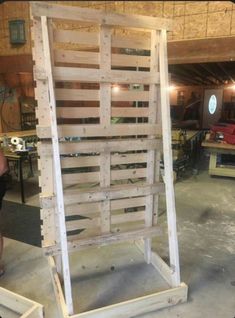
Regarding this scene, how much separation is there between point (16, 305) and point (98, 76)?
6.03 ft

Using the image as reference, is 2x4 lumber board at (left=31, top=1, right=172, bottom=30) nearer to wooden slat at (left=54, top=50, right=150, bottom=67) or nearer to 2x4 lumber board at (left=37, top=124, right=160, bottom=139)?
wooden slat at (left=54, top=50, right=150, bottom=67)

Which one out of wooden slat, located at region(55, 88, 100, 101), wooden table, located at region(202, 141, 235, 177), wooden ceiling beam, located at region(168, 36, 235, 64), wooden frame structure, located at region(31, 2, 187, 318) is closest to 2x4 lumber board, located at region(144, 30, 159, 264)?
wooden frame structure, located at region(31, 2, 187, 318)

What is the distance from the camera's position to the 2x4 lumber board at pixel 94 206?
2282mm

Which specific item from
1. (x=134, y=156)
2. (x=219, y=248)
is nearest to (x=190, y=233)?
(x=219, y=248)

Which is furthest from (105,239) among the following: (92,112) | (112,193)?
(92,112)

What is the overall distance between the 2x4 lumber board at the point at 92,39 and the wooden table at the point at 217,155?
366 centimetres

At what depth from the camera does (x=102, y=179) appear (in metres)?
2.31

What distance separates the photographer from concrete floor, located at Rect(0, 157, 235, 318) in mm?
2248

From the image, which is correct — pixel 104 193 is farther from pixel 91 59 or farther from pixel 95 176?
pixel 91 59

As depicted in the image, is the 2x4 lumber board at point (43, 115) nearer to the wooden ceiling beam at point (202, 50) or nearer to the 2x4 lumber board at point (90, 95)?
the 2x4 lumber board at point (90, 95)

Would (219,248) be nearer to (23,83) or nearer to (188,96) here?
(23,83)

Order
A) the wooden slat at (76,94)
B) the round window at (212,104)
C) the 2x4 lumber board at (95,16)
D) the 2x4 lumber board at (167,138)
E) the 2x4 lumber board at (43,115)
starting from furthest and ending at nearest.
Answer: the round window at (212,104) < the 2x4 lumber board at (167,138) < the wooden slat at (76,94) < the 2x4 lumber board at (43,115) < the 2x4 lumber board at (95,16)

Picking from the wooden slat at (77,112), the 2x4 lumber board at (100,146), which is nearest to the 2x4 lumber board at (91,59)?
the wooden slat at (77,112)

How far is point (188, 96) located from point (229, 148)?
9.48 metres
